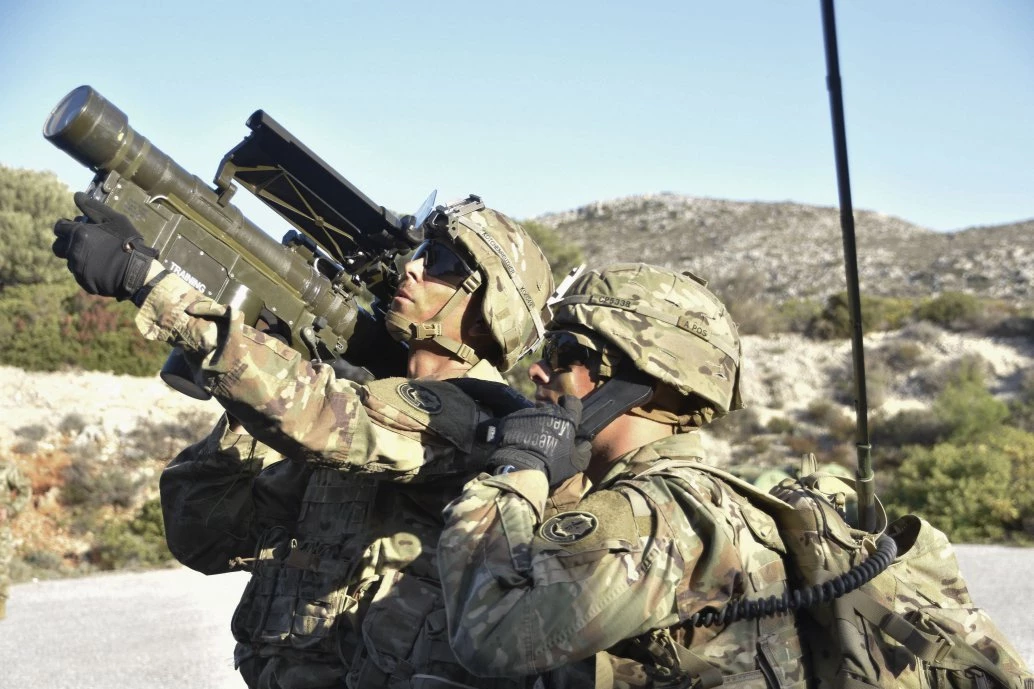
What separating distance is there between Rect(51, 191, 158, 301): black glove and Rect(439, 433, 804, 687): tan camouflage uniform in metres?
1.26

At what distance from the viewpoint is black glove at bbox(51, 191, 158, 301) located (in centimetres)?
314

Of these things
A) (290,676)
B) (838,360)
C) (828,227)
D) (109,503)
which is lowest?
(109,503)

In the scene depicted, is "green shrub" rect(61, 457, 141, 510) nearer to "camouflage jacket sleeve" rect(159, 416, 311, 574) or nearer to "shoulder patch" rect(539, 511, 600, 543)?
"camouflage jacket sleeve" rect(159, 416, 311, 574)

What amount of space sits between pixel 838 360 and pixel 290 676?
26.5 m

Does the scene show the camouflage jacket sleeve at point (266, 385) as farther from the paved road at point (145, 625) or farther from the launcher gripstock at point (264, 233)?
the paved road at point (145, 625)

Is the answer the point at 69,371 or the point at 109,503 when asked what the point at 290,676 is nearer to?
the point at 109,503

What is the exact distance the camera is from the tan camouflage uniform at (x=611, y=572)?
2391mm

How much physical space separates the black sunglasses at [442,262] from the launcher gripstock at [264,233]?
0.17 meters

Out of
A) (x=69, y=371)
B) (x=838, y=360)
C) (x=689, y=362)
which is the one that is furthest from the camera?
(x=838, y=360)

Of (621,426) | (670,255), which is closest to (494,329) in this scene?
(621,426)

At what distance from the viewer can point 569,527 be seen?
253 centimetres

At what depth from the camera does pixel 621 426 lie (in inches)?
124

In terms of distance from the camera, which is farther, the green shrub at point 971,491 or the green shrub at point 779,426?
the green shrub at point 779,426

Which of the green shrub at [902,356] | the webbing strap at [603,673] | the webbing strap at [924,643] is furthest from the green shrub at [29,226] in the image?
the webbing strap at [924,643]
